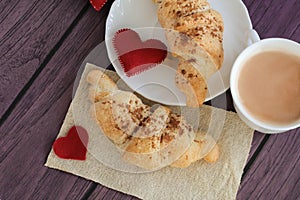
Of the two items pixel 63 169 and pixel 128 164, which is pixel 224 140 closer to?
pixel 128 164

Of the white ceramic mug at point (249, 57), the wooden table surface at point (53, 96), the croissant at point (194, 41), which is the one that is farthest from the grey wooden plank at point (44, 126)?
the white ceramic mug at point (249, 57)

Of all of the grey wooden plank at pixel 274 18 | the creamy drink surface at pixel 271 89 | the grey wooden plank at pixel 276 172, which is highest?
the grey wooden plank at pixel 274 18

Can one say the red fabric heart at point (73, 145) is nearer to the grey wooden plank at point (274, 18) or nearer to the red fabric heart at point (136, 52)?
the red fabric heart at point (136, 52)

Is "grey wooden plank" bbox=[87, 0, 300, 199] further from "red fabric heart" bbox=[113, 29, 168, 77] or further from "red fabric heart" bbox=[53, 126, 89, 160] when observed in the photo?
"red fabric heart" bbox=[53, 126, 89, 160]

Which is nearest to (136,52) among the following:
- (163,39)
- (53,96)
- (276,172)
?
(163,39)

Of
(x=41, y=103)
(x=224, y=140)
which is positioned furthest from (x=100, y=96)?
(x=224, y=140)

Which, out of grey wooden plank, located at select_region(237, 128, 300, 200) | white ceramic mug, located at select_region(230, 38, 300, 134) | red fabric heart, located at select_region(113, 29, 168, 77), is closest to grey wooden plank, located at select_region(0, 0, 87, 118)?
red fabric heart, located at select_region(113, 29, 168, 77)

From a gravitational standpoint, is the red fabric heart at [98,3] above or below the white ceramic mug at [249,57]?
above
